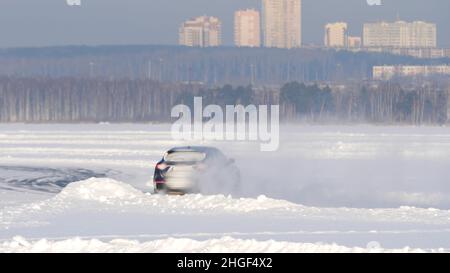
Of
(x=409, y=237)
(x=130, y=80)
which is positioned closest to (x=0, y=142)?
(x=409, y=237)

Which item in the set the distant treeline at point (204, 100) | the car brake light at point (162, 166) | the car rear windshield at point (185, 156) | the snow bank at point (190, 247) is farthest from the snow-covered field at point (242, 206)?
the distant treeline at point (204, 100)

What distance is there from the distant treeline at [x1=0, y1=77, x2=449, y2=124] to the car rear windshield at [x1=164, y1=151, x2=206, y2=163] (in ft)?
432

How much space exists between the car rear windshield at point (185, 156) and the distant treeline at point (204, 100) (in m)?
132

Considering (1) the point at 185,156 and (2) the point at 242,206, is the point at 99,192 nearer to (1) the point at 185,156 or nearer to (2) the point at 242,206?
(1) the point at 185,156

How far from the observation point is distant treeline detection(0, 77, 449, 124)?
547 feet

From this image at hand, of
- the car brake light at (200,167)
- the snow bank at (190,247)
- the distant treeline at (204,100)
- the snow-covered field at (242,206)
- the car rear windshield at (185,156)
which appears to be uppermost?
the car rear windshield at (185,156)

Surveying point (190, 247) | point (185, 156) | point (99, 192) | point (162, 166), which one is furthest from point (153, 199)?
point (190, 247)

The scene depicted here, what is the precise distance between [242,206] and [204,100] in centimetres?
16103

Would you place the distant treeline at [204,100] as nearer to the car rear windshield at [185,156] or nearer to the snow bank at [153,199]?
the car rear windshield at [185,156]

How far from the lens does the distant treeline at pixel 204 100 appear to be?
167 metres

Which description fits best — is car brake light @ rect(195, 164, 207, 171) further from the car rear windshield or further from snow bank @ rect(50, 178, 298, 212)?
snow bank @ rect(50, 178, 298, 212)

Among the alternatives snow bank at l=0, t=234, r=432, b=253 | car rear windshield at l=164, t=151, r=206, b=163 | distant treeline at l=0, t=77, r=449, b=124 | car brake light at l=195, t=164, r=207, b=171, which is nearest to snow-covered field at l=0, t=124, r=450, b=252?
snow bank at l=0, t=234, r=432, b=253

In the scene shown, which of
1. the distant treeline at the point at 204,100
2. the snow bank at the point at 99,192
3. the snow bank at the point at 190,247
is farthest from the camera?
the distant treeline at the point at 204,100

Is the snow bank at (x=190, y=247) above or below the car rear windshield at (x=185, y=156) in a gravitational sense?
below
